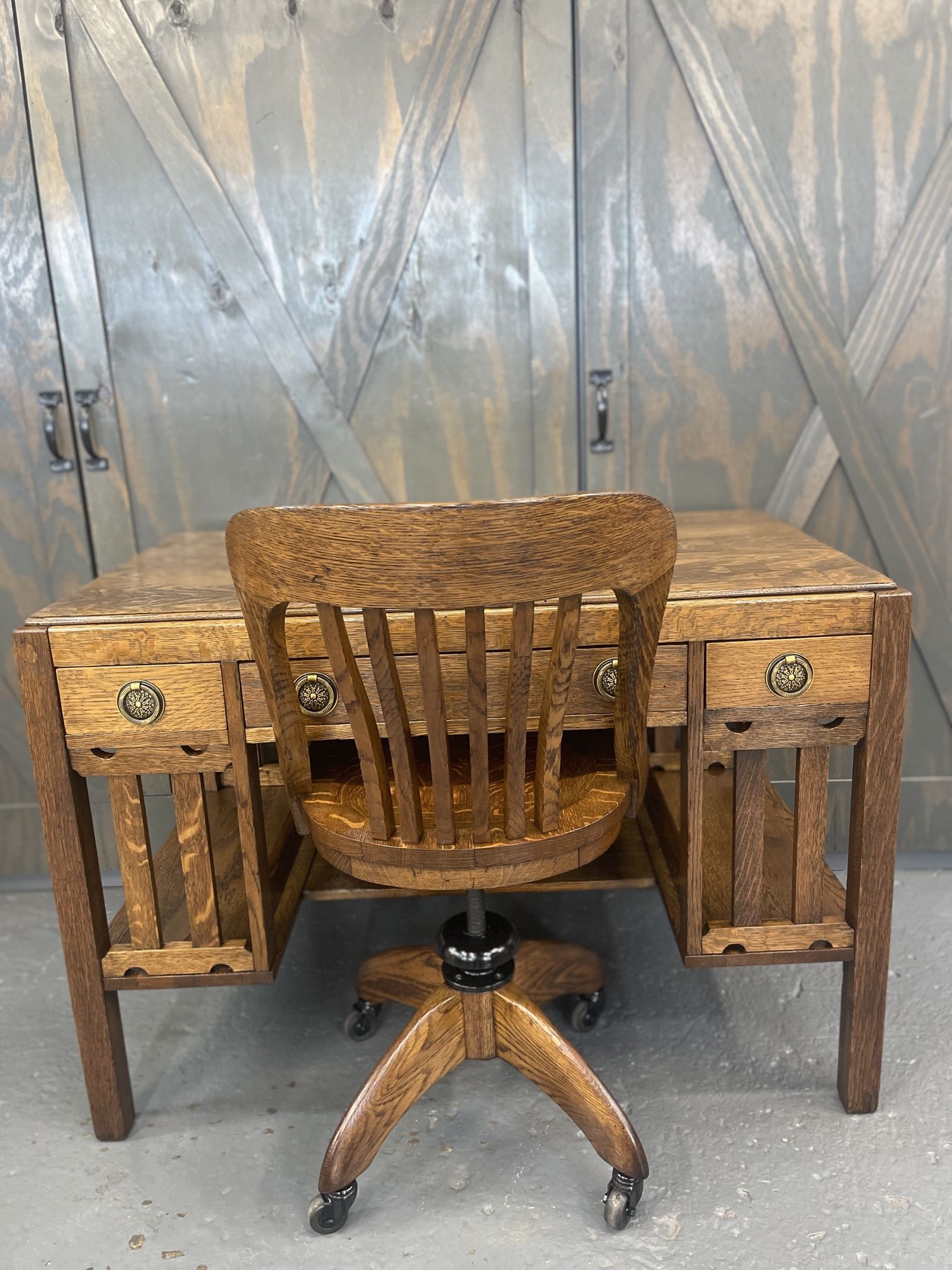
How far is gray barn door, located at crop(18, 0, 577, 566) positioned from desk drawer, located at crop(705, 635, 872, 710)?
0.85 meters

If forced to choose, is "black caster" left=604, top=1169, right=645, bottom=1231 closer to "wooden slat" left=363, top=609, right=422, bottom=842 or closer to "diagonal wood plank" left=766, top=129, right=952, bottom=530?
"wooden slat" left=363, top=609, right=422, bottom=842

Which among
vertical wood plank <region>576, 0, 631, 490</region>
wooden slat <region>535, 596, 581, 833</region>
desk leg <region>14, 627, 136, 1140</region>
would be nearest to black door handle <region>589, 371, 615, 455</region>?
vertical wood plank <region>576, 0, 631, 490</region>

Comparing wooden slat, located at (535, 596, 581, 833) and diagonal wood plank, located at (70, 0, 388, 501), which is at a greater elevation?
diagonal wood plank, located at (70, 0, 388, 501)

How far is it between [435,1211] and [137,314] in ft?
6.06

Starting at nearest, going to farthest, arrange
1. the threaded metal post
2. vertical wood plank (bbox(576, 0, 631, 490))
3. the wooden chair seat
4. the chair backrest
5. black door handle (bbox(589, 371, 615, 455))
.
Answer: the chair backrest < the wooden chair seat < the threaded metal post < vertical wood plank (bbox(576, 0, 631, 490)) < black door handle (bbox(589, 371, 615, 455))

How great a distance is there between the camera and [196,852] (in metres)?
1.48

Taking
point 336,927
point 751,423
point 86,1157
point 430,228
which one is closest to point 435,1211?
point 86,1157

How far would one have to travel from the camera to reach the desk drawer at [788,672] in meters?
1.40

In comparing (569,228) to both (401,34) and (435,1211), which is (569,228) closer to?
(401,34)

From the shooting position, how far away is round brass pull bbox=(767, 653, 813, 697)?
1.40m

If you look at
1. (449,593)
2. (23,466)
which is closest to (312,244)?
(23,466)

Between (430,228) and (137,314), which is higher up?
(430,228)

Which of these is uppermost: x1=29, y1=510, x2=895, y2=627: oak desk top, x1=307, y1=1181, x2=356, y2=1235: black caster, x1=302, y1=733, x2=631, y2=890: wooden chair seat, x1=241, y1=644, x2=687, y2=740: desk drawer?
x1=29, y1=510, x2=895, y2=627: oak desk top

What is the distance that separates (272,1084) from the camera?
1.68m
